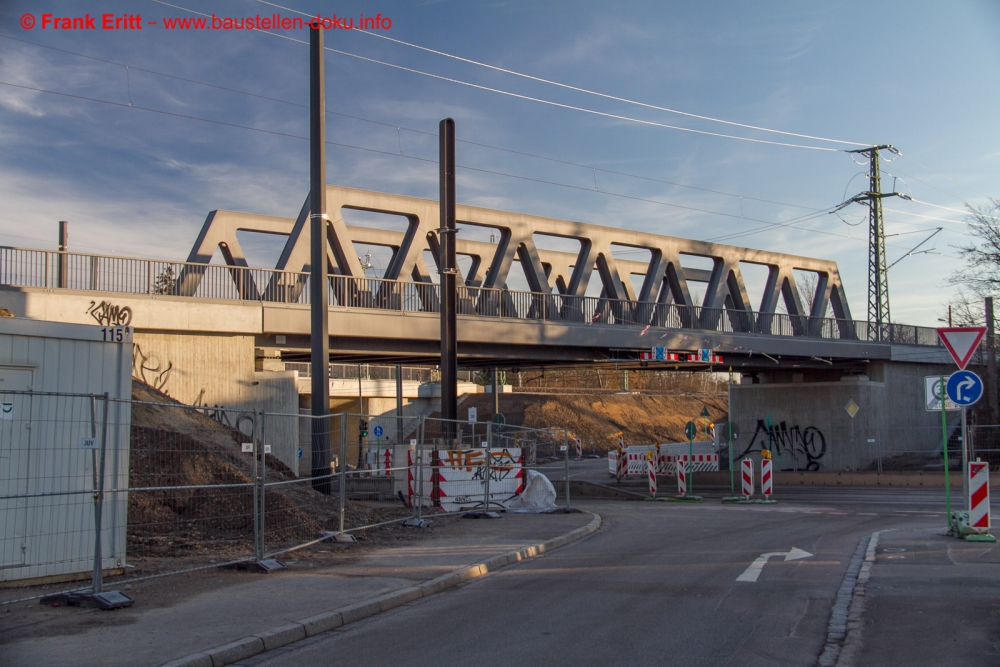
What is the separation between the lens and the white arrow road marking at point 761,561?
10629 millimetres

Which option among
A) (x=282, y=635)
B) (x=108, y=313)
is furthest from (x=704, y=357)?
(x=282, y=635)

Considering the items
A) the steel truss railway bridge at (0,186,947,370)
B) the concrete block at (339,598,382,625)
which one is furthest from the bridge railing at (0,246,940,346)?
the concrete block at (339,598,382,625)

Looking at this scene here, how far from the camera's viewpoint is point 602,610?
342 inches

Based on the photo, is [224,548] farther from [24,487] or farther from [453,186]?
[453,186]

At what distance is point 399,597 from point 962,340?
382 inches

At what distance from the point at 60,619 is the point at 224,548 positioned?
4342 mm

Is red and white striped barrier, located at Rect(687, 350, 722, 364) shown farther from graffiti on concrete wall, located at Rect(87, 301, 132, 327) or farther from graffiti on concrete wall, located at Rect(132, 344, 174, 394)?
graffiti on concrete wall, located at Rect(87, 301, 132, 327)

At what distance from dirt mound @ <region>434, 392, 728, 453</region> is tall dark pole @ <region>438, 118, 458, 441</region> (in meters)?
51.1

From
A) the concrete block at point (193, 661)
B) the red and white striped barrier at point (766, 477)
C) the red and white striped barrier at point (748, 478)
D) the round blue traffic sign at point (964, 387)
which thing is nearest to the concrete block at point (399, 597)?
the concrete block at point (193, 661)

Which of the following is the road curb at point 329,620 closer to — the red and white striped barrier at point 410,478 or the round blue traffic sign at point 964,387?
the red and white striped barrier at point 410,478

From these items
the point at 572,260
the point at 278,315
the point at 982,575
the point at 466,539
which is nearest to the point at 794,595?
the point at 982,575

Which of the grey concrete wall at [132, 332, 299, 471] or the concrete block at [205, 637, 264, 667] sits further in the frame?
the grey concrete wall at [132, 332, 299, 471]

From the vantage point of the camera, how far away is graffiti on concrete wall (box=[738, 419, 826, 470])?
41.2 metres

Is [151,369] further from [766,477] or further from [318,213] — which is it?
[766,477]
